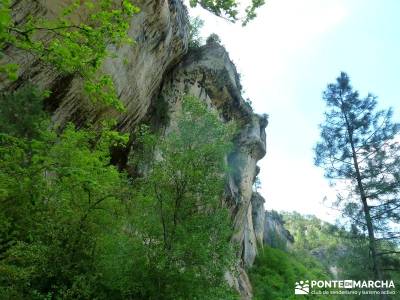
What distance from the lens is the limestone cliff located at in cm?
1451

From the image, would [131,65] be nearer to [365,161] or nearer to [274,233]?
[365,161]

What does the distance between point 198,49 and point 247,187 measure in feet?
33.9

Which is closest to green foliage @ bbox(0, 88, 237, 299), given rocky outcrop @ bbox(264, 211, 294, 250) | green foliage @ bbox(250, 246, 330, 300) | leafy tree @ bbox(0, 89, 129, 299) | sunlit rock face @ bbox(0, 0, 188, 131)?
leafy tree @ bbox(0, 89, 129, 299)

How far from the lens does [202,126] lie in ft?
36.6

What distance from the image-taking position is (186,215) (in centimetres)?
1041

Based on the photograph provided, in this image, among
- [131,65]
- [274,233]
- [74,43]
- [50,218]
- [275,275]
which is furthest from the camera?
[274,233]

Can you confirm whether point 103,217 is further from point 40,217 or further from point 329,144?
point 329,144

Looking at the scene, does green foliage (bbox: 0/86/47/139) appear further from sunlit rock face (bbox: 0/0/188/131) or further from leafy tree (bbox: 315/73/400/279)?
leafy tree (bbox: 315/73/400/279)

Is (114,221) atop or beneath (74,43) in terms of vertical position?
beneath

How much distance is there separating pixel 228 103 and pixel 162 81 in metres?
5.80

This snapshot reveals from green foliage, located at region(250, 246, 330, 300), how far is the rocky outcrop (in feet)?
21.0

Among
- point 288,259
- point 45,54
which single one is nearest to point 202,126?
point 45,54

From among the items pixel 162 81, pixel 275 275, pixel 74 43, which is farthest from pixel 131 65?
pixel 275 275

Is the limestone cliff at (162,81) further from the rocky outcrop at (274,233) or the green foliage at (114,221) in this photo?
the rocky outcrop at (274,233)
